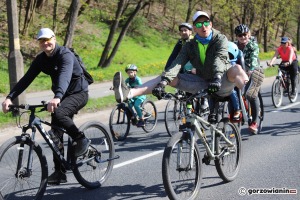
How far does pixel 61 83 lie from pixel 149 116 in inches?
190

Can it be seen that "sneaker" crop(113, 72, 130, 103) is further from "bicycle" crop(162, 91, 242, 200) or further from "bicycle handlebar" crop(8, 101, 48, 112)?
"bicycle handlebar" crop(8, 101, 48, 112)

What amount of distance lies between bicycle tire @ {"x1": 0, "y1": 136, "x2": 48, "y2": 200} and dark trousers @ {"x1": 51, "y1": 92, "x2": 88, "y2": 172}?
0.42m

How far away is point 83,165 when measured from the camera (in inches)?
215

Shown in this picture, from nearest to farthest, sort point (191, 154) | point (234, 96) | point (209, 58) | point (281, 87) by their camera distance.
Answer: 1. point (191, 154)
2. point (209, 58)
3. point (234, 96)
4. point (281, 87)

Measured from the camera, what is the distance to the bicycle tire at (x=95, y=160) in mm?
5418

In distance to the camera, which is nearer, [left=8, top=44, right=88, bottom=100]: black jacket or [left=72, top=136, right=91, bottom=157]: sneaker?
[left=8, top=44, right=88, bottom=100]: black jacket

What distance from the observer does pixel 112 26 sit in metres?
21.5

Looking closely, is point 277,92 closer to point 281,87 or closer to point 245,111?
point 281,87

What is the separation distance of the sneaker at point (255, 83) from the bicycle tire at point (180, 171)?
3.77 meters

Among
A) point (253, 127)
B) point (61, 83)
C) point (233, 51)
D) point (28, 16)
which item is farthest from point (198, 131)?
point (28, 16)

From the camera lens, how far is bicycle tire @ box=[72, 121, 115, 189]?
5.42m

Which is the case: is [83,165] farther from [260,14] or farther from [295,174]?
[260,14]

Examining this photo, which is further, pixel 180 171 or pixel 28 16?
pixel 28 16

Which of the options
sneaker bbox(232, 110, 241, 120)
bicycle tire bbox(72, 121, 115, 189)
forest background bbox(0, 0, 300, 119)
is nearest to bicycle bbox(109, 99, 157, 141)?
Answer: bicycle tire bbox(72, 121, 115, 189)
